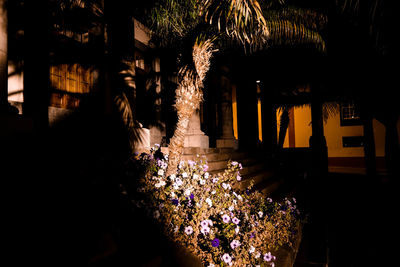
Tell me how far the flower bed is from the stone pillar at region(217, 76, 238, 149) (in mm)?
6897

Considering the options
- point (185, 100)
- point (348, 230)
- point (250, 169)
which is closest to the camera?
point (185, 100)

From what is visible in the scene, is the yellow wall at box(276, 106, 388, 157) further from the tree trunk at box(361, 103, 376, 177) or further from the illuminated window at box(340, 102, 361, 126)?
the tree trunk at box(361, 103, 376, 177)

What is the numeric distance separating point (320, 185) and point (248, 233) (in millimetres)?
9708

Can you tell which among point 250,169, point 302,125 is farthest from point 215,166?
point 302,125

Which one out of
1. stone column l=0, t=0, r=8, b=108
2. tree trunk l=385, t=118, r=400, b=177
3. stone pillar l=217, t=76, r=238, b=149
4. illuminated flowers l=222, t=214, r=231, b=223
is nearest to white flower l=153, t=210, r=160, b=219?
illuminated flowers l=222, t=214, r=231, b=223

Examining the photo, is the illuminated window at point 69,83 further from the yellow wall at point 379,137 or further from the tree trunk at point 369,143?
the yellow wall at point 379,137

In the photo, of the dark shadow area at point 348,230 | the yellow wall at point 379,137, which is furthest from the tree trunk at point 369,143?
the yellow wall at point 379,137

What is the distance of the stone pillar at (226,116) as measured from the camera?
11.6 metres

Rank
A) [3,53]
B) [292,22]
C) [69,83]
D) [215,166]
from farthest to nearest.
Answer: [292,22]
[69,83]
[215,166]
[3,53]

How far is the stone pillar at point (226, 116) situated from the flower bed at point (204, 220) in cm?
690

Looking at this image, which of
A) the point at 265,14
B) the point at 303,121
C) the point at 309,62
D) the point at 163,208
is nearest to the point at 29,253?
A: the point at 163,208

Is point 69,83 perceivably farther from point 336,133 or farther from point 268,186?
point 336,133

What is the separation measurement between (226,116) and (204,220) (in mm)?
8574

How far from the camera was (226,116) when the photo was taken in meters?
11.6
